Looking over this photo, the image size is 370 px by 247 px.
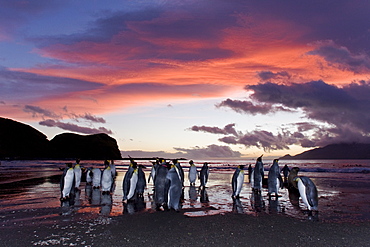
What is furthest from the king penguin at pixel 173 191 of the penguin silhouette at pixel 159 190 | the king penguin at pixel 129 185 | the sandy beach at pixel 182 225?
the king penguin at pixel 129 185

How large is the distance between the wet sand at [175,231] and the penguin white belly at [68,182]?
3.66 meters

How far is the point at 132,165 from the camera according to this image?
13.5 meters

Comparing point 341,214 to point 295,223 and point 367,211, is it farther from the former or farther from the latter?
point 295,223

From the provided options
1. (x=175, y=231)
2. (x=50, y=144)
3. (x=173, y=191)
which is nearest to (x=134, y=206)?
(x=173, y=191)

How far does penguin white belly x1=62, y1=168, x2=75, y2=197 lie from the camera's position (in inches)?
489

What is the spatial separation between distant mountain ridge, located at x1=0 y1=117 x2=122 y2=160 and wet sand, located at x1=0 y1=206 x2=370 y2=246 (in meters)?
141

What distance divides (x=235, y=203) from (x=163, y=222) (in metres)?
4.34

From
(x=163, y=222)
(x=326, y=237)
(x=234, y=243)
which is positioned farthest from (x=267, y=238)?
(x=163, y=222)

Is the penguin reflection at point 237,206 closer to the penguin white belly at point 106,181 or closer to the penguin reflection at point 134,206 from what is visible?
the penguin reflection at point 134,206

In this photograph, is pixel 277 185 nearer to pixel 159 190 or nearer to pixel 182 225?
pixel 159 190

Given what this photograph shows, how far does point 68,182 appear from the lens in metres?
12.6

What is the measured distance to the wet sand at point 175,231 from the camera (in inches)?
241

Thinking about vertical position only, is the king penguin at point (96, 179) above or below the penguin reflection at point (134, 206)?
above

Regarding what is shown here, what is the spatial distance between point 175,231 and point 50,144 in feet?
549
